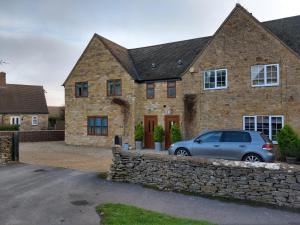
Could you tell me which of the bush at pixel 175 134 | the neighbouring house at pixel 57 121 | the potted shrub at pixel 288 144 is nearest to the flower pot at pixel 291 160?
the potted shrub at pixel 288 144

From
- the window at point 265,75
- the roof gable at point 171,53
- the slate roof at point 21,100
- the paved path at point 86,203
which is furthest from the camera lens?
the slate roof at point 21,100

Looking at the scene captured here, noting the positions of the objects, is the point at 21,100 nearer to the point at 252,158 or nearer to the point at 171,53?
the point at 171,53

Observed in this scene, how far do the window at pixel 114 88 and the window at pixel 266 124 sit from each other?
10463mm

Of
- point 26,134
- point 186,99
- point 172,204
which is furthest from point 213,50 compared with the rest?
point 26,134

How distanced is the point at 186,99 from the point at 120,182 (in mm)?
10108

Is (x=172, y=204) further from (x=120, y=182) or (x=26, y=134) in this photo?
(x=26, y=134)

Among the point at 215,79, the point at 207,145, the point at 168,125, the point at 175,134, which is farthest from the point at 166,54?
the point at 207,145

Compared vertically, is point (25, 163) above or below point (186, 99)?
below

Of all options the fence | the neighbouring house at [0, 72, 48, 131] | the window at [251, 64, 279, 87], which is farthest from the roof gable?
the neighbouring house at [0, 72, 48, 131]

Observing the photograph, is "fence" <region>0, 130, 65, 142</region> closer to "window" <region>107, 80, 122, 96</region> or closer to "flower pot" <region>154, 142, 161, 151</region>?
"window" <region>107, 80, 122, 96</region>

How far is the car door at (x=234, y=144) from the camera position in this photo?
36.4 feet

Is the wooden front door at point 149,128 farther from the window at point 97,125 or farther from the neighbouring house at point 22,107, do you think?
the neighbouring house at point 22,107

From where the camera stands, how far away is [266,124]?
51.8 ft

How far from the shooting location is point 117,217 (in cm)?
632
